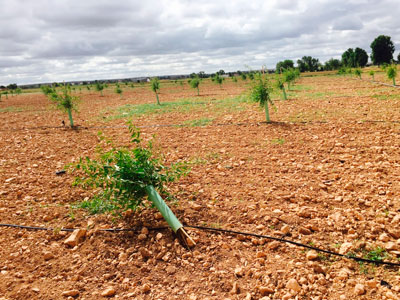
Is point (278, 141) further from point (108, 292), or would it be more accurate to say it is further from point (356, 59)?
point (356, 59)

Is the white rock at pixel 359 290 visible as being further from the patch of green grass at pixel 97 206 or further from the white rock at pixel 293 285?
the patch of green grass at pixel 97 206

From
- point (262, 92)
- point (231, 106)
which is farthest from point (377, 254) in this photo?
point (231, 106)

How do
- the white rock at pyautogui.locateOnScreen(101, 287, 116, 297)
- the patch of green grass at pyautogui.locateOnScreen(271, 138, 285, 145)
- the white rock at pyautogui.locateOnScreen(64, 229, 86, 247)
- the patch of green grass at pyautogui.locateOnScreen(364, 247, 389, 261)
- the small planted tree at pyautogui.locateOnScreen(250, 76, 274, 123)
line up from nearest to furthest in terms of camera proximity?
the white rock at pyautogui.locateOnScreen(101, 287, 116, 297) < the patch of green grass at pyautogui.locateOnScreen(364, 247, 389, 261) < the white rock at pyautogui.locateOnScreen(64, 229, 86, 247) < the patch of green grass at pyautogui.locateOnScreen(271, 138, 285, 145) < the small planted tree at pyautogui.locateOnScreen(250, 76, 274, 123)

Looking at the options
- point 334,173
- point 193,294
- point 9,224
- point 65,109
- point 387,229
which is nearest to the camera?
point 193,294

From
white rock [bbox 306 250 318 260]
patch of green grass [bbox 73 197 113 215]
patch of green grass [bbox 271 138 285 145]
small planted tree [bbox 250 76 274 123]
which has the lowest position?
white rock [bbox 306 250 318 260]

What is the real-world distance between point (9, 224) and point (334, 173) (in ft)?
17.0

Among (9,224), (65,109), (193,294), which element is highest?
(65,109)

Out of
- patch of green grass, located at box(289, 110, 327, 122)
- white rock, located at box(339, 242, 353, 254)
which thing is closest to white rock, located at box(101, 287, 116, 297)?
white rock, located at box(339, 242, 353, 254)

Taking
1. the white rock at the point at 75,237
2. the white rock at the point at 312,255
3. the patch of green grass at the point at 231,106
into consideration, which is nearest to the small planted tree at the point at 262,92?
the patch of green grass at the point at 231,106

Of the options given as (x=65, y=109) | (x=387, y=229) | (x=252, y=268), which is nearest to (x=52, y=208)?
(x=252, y=268)

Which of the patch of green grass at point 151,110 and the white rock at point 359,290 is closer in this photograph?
the white rock at point 359,290

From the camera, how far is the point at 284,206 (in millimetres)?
3906

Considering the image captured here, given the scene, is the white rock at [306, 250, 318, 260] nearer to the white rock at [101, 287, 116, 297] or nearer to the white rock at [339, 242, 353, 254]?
the white rock at [339, 242, 353, 254]

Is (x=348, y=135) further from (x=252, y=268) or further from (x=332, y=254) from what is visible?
(x=252, y=268)
